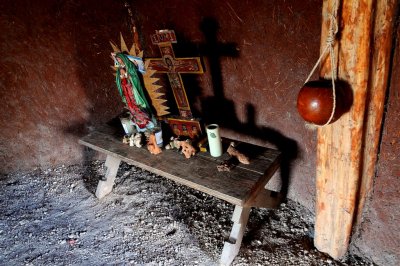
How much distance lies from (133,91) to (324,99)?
4.71ft

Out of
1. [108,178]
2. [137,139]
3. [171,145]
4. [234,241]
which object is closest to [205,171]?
[171,145]

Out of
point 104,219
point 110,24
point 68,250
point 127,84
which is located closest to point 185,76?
point 127,84

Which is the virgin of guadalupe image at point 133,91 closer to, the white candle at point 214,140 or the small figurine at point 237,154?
the white candle at point 214,140

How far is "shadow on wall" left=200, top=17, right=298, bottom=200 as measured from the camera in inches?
91.0

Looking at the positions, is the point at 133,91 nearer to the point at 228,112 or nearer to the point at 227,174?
the point at 228,112

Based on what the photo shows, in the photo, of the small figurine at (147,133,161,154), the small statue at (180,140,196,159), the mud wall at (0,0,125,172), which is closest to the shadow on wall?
the small statue at (180,140,196,159)

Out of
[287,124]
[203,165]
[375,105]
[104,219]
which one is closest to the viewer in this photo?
[375,105]

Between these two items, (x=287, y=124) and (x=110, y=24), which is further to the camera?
(x=110, y=24)

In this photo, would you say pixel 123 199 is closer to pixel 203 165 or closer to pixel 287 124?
pixel 203 165

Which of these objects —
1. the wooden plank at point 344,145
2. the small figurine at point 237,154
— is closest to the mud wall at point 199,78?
the wooden plank at point 344,145

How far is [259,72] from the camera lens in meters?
2.20

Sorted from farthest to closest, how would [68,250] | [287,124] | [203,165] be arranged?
[68,250], [287,124], [203,165]

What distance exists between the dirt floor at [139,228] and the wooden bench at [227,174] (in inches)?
9.1

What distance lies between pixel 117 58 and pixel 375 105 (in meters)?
1.75
